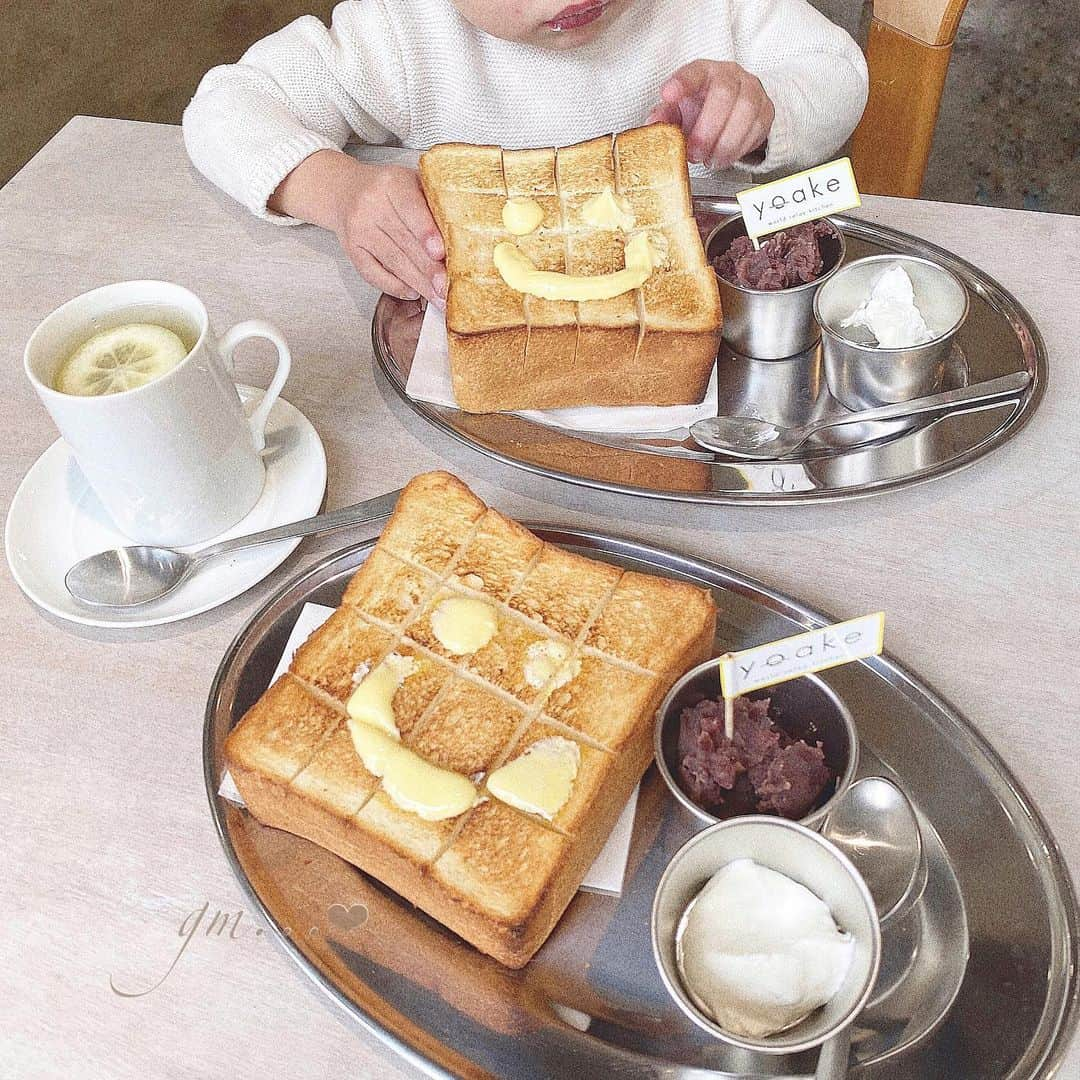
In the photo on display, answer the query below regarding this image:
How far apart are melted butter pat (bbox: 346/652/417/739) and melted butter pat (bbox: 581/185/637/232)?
0.58m

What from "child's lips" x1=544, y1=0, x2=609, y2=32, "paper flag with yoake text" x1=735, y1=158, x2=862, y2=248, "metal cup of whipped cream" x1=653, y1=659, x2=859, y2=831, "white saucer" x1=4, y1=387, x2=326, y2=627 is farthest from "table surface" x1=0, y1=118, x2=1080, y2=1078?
"child's lips" x1=544, y1=0, x2=609, y2=32

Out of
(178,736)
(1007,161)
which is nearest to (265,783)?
(178,736)

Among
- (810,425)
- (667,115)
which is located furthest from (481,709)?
(667,115)

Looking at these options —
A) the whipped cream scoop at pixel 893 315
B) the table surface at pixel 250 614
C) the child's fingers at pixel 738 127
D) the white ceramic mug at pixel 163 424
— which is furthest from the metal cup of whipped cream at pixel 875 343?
the white ceramic mug at pixel 163 424

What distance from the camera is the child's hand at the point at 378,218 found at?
1158mm

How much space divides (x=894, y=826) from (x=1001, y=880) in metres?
0.08

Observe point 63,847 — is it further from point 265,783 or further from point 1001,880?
point 1001,880

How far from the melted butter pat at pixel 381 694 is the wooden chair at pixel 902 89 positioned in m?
1.15

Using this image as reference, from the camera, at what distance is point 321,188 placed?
1.26m

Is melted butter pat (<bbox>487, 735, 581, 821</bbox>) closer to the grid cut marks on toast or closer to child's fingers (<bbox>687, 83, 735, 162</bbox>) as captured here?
the grid cut marks on toast

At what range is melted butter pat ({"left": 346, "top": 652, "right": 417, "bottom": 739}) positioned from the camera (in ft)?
2.46

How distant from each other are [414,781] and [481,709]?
3.0 inches

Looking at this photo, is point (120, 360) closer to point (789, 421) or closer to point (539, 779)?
point (539, 779)

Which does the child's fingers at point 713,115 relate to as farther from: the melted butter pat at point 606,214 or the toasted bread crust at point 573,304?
the melted butter pat at point 606,214
